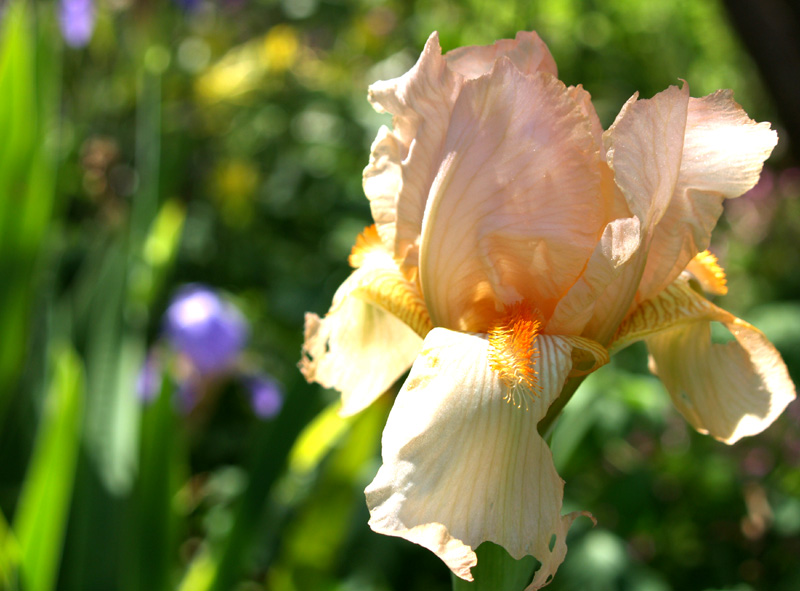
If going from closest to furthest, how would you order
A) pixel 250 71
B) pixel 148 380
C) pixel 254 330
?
pixel 148 380 → pixel 254 330 → pixel 250 71

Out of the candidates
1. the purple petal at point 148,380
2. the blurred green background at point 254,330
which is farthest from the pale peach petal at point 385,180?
the purple petal at point 148,380

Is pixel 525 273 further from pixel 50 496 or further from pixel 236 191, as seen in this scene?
pixel 236 191

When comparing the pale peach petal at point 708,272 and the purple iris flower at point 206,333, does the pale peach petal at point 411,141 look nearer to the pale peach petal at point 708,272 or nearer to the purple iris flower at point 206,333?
the pale peach petal at point 708,272

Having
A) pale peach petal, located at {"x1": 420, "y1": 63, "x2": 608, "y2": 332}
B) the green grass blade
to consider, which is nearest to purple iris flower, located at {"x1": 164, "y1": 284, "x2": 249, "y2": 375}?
the green grass blade

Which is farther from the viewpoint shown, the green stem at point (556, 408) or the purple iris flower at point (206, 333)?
the purple iris flower at point (206, 333)

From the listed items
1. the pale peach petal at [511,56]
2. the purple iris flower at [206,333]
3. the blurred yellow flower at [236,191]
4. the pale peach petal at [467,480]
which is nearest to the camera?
the pale peach petal at [467,480]

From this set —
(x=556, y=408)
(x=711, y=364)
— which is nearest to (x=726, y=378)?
(x=711, y=364)
